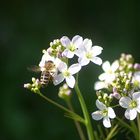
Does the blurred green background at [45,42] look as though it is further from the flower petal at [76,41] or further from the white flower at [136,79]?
the flower petal at [76,41]

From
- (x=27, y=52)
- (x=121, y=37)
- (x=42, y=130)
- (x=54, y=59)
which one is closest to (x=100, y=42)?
(x=121, y=37)

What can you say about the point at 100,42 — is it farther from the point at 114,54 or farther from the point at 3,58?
the point at 3,58

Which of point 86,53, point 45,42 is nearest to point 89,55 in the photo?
point 86,53

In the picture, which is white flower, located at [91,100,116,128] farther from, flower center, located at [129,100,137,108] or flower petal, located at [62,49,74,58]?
flower petal, located at [62,49,74,58]

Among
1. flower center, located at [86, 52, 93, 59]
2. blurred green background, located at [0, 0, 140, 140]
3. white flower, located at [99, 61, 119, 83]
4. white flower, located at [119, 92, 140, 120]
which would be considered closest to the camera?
white flower, located at [119, 92, 140, 120]

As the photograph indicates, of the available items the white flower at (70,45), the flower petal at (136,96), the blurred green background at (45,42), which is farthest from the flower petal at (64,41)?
the blurred green background at (45,42)

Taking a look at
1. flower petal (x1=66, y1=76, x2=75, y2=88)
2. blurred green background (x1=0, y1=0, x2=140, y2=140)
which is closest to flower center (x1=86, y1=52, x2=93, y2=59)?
flower petal (x1=66, y1=76, x2=75, y2=88)
